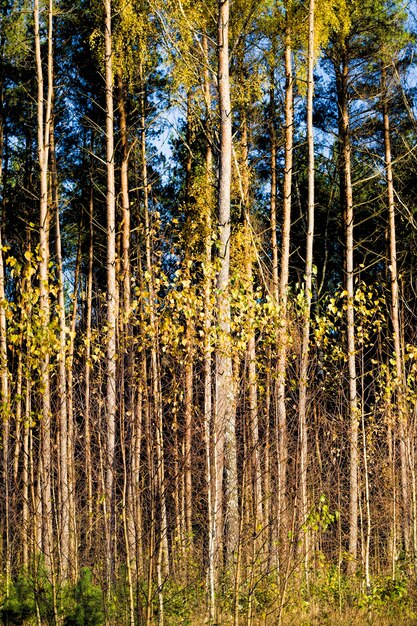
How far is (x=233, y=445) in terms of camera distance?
1041 centimetres

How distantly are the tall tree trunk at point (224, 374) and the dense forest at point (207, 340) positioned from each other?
0.12ft

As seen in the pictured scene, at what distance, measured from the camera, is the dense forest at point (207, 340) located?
8.80 metres

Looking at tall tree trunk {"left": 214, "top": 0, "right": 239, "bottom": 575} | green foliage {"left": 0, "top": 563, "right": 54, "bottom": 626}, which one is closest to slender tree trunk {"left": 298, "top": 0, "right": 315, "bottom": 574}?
tall tree trunk {"left": 214, "top": 0, "right": 239, "bottom": 575}

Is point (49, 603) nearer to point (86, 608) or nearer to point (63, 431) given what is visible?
point (86, 608)

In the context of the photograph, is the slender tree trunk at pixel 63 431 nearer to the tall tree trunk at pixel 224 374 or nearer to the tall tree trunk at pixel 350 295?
the tall tree trunk at pixel 224 374

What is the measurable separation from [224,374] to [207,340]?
0.79 m

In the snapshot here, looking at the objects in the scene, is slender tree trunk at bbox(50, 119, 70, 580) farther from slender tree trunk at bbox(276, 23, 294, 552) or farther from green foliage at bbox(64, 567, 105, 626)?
slender tree trunk at bbox(276, 23, 294, 552)

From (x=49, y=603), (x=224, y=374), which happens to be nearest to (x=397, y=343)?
(x=224, y=374)

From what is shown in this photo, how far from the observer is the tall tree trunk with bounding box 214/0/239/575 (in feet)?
30.4

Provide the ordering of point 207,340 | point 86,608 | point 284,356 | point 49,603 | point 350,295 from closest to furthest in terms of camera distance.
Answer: point 86,608 → point 49,603 → point 207,340 → point 284,356 → point 350,295

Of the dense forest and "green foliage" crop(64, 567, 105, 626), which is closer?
"green foliage" crop(64, 567, 105, 626)

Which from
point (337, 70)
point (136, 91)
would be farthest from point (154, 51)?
point (337, 70)

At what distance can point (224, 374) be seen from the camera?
983 centimetres

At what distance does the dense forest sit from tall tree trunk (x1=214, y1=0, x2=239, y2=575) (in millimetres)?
36
